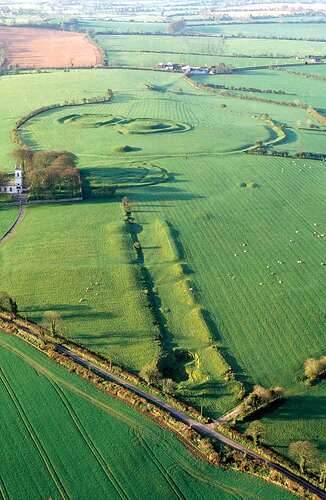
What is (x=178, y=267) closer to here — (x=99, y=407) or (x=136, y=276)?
(x=136, y=276)

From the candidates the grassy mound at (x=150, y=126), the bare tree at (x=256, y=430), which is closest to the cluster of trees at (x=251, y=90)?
the grassy mound at (x=150, y=126)

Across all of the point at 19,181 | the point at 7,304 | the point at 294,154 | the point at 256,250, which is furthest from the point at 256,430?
the point at 294,154

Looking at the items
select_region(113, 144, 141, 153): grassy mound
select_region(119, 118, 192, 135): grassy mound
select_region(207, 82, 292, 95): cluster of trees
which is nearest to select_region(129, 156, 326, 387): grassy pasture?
select_region(113, 144, 141, 153): grassy mound

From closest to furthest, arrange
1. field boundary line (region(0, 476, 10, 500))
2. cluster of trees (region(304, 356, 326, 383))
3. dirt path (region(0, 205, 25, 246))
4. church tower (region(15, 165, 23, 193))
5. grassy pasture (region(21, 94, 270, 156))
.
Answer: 1. field boundary line (region(0, 476, 10, 500))
2. cluster of trees (region(304, 356, 326, 383))
3. dirt path (region(0, 205, 25, 246))
4. church tower (region(15, 165, 23, 193))
5. grassy pasture (region(21, 94, 270, 156))

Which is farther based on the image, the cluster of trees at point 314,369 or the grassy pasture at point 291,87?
the grassy pasture at point 291,87

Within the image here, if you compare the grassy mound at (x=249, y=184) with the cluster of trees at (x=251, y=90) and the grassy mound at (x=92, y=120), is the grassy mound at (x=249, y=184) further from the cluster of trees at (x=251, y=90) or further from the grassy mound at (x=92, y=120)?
the cluster of trees at (x=251, y=90)

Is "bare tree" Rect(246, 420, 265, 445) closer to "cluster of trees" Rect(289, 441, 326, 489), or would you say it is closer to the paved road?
the paved road
